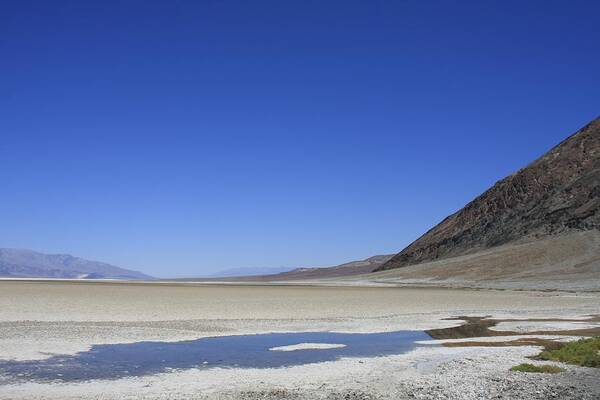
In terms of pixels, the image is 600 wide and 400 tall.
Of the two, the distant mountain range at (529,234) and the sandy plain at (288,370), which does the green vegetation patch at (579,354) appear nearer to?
the sandy plain at (288,370)

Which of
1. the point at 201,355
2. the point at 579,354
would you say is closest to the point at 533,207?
the point at 579,354

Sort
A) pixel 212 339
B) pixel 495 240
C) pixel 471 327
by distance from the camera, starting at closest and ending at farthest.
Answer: pixel 212 339 → pixel 471 327 → pixel 495 240

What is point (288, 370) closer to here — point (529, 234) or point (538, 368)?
point (538, 368)

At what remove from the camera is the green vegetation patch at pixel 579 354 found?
1575 cm

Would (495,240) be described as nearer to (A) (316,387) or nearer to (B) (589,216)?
(B) (589,216)

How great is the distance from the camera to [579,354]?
1656cm

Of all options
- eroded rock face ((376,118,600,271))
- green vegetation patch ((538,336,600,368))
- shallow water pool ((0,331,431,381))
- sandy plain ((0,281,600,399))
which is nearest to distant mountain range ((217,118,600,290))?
eroded rock face ((376,118,600,271))

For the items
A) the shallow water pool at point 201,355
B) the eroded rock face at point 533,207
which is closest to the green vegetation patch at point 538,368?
the shallow water pool at point 201,355

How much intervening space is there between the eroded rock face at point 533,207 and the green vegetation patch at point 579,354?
272 feet

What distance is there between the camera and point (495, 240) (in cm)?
10931

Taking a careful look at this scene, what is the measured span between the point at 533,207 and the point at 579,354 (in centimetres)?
10054

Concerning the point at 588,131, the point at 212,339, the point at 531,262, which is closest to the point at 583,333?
the point at 212,339

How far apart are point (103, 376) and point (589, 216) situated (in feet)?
312

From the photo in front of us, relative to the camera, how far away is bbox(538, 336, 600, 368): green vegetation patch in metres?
15.8
